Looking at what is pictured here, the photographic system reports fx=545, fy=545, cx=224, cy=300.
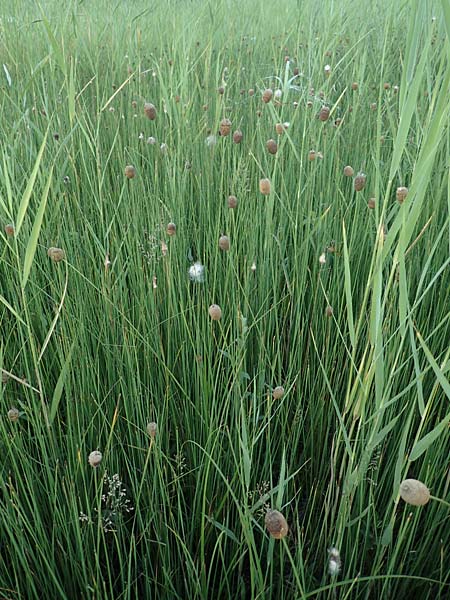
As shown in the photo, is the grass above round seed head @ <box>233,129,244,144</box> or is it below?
below

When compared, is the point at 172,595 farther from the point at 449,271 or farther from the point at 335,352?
the point at 449,271

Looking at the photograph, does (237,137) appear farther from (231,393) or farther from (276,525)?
(276,525)

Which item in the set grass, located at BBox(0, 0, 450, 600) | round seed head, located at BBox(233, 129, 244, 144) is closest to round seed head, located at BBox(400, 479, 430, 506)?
grass, located at BBox(0, 0, 450, 600)

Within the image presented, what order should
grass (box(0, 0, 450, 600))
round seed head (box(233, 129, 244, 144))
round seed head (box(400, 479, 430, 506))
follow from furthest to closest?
1. round seed head (box(233, 129, 244, 144))
2. grass (box(0, 0, 450, 600))
3. round seed head (box(400, 479, 430, 506))

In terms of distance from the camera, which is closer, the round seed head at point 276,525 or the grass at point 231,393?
the round seed head at point 276,525

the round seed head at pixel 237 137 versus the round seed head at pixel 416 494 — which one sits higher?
the round seed head at pixel 237 137

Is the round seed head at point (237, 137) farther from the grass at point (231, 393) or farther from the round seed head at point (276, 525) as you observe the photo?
the round seed head at point (276, 525)

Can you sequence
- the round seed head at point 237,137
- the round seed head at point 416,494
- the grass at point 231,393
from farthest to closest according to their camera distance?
the round seed head at point 237,137, the grass at point 231,393, the round seed head at point 416,494

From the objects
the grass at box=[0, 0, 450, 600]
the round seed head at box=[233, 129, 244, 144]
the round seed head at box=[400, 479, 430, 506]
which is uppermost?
the round seed head at box=[233, 129, 244, 144]

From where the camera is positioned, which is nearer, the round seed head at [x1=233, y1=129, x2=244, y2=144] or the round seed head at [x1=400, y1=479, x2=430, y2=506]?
the round seed head at [x1=400, y1=479, x2=430, y2=506]

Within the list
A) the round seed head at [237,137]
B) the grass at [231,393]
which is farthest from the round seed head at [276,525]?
the round seed head at [237,137]

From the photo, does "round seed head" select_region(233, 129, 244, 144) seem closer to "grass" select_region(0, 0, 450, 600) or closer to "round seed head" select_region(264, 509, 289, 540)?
"grass" select_region(0, 0, 450, 600)

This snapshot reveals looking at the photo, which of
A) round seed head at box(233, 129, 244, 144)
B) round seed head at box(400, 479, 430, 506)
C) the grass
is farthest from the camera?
round seed head at box(233, 129, 244, 144)

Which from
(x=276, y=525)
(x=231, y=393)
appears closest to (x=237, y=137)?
(x=231, y=393)
